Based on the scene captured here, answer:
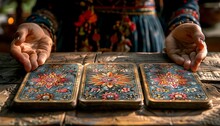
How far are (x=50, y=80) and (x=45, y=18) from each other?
1.39 ft

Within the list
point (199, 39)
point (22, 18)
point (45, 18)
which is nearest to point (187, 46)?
point (199, 39)

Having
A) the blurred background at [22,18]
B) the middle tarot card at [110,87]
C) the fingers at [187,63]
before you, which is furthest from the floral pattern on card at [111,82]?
the blurred background at [22,18]

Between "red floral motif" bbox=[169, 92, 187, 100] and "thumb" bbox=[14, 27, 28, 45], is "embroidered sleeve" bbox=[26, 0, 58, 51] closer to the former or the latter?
"thumb" bbox=[14, 27, 28, 45]

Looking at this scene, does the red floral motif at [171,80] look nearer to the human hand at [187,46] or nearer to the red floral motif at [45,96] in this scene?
the human hand at [187,46]

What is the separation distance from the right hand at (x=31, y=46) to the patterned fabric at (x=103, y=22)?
0.17 meters

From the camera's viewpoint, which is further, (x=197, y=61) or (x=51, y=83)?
(x=197, y=61)

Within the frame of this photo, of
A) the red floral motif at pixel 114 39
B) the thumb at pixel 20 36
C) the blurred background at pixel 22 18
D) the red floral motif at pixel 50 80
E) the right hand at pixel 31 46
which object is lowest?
the blurred background at pixel 22 18

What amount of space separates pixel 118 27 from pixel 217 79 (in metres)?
0.50

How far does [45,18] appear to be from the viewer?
1.22 meters

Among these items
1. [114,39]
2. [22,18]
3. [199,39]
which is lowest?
[22,18]

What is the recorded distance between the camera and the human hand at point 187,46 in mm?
956

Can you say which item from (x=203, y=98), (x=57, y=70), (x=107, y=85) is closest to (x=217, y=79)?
(x=203, y=98)

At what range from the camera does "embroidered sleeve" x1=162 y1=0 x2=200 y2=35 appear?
1.18 meters

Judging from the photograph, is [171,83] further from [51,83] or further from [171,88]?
[51,83]
